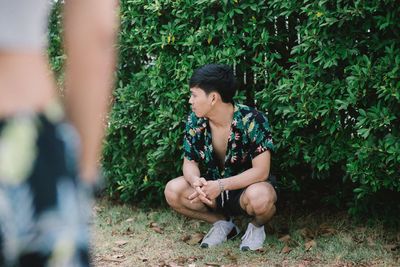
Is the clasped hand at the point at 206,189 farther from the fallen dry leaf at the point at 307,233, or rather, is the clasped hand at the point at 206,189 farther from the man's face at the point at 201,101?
the fallen dry leaf at the point at 307,233

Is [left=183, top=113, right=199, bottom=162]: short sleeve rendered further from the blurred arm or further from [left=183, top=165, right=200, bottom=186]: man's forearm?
the blurred arm

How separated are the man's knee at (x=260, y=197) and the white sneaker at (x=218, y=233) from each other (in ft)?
1.09

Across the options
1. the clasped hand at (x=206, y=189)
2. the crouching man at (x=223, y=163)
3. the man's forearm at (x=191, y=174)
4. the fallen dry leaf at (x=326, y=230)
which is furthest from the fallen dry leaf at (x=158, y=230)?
the fallen dry leaf at (x=326, y=230)

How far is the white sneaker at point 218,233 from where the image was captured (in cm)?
487

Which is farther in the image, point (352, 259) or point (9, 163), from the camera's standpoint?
point (352, 259)

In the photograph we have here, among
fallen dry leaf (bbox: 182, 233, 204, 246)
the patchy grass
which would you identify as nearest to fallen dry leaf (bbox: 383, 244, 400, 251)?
the patchy grass

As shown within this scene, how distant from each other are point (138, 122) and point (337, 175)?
1.60 metres

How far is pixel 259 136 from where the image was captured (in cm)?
469

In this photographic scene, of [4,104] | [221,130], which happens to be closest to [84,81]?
[4,104]

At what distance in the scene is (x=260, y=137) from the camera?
4.69m

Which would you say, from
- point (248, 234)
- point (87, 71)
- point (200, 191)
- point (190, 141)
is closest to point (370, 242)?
point (248, 234)

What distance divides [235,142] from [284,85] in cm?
49

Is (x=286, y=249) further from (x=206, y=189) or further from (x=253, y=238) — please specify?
Answer: (x=206, y=189)

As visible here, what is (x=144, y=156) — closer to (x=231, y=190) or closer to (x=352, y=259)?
(x=231, y=190)
